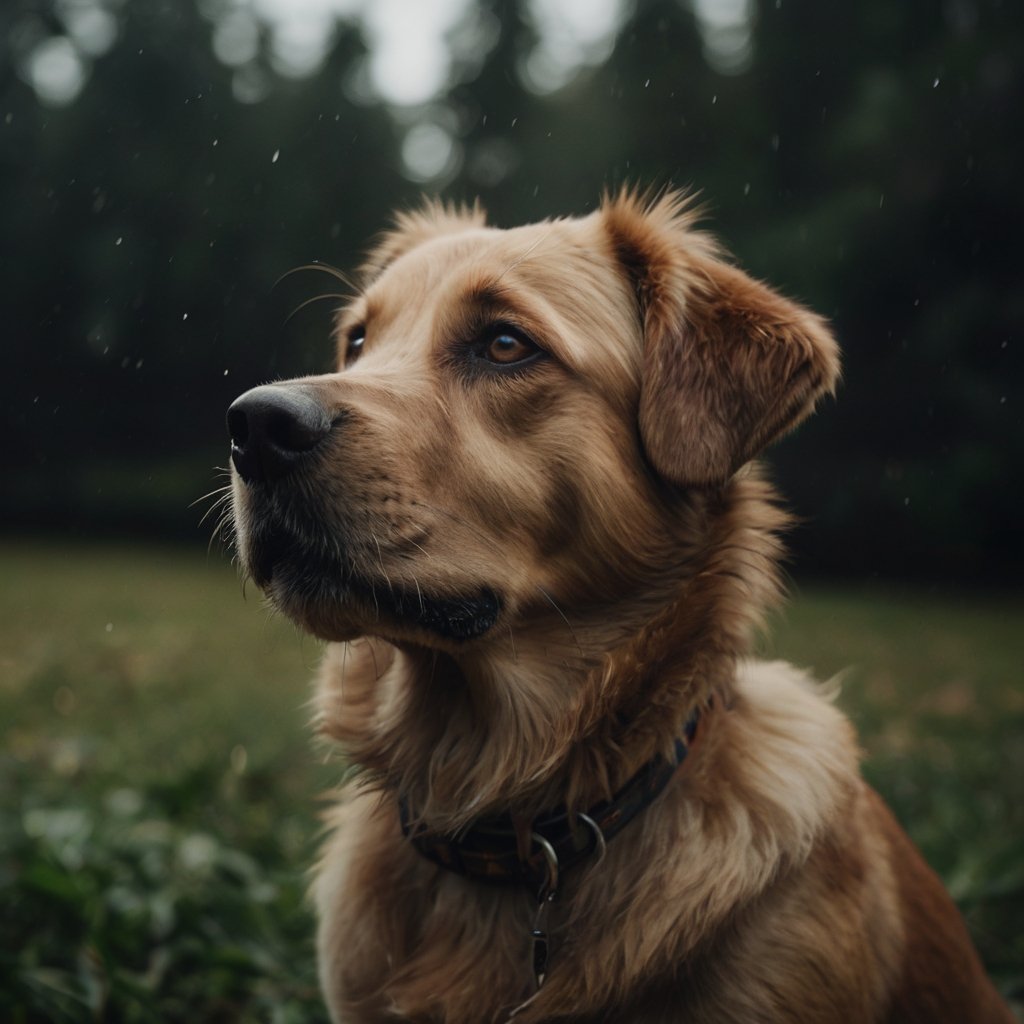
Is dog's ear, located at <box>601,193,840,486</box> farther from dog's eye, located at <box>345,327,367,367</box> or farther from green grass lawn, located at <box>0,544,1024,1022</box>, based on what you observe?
dog's eye, located at <box>345,327,367,367</box>

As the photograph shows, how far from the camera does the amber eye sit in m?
2.78

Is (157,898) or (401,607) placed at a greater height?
(401,607)

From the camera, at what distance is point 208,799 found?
5.10m

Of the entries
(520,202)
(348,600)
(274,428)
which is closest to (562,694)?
(348,600)

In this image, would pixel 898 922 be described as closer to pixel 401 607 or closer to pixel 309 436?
pixel 401 607

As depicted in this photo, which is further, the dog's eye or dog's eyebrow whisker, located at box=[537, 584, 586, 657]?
the dog's eye

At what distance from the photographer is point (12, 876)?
3.86 meters

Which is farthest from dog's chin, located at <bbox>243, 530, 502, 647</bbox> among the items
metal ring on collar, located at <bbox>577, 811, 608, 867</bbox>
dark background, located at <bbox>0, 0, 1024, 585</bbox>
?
dark background, located at <bbox>0, 0, 1024, 585</bbox>

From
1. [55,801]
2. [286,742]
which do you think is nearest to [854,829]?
[55,801]

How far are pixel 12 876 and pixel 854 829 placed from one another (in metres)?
2.96

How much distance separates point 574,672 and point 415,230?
70.9 inches

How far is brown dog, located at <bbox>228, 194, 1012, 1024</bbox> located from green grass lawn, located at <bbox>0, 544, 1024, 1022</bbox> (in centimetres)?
35

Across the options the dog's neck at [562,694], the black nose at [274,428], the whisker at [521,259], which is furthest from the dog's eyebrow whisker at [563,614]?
the whisker at [521,259]

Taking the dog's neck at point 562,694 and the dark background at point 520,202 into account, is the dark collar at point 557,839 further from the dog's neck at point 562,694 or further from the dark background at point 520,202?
the dark background at point 520,202
